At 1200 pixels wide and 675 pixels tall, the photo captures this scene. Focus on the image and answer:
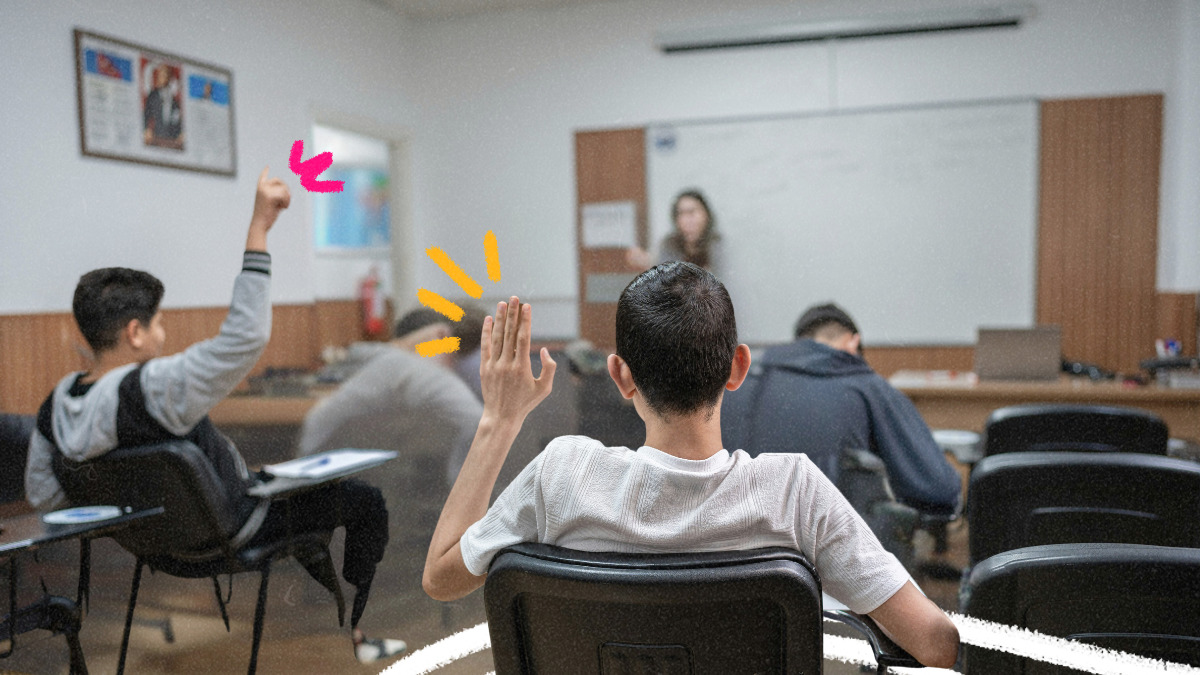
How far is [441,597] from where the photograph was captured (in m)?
0.85

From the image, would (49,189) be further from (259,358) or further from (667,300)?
(667,300)

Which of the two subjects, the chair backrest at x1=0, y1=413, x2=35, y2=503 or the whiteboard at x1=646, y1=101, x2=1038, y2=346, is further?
the whiteboard at x1=646, y1=101, x2=1038, y2=346

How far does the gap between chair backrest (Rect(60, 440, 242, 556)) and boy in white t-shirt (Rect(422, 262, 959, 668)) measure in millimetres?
547

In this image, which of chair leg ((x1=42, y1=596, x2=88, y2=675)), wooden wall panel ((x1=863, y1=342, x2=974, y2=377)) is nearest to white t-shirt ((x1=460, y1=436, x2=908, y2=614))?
chair leg ((x1=42, y1=596, x2=88, y2=675))

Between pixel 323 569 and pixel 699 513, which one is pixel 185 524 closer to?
pixel 323 569

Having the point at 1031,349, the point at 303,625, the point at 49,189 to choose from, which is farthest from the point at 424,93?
the point at 1031,349

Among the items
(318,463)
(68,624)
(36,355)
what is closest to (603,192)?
(318,463)

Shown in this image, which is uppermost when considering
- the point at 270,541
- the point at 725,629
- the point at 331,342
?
the point at 331,342

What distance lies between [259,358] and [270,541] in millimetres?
308

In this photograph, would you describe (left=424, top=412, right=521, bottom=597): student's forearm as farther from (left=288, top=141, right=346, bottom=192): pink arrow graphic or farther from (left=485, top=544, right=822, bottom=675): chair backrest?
(left=288, top=141, right=346, bottom=192): pink arrow graphic

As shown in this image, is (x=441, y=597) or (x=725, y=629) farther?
(x=441, y=597)

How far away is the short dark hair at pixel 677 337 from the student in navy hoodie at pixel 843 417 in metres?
0.55

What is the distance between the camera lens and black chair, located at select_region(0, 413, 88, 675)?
116 cm

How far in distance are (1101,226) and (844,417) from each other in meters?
0.77
